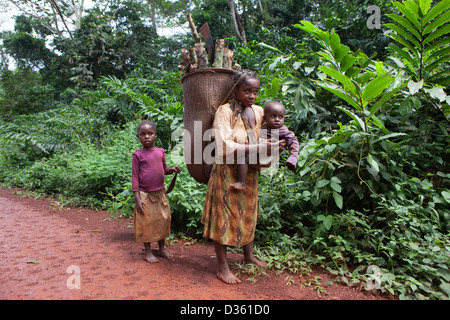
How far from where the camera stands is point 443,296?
6.35 ft

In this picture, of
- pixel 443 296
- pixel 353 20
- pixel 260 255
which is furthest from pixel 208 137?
pixel 353 20

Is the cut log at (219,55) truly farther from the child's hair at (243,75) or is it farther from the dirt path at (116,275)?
the dirt path at (116,275)

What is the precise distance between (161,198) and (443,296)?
89.6 inches

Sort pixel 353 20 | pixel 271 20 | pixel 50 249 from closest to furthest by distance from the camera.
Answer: pixel 50 249
pixel 353 20
pixel 271 20

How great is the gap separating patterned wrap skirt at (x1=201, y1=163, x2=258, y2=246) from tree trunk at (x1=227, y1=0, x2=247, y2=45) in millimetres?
10594

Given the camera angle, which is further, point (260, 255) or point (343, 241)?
point (260, 255)

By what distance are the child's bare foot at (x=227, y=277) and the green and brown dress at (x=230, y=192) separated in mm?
248

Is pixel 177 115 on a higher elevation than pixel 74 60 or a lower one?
lower

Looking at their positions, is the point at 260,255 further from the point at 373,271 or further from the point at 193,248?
the point at 373,271

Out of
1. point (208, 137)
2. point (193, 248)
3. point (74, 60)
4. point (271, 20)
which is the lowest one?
point (193, 248)

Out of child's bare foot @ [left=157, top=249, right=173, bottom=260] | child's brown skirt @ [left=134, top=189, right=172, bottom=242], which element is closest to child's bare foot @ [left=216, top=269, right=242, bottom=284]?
child's bare foot @ [left=157, top=249, right=173, bottom=260]

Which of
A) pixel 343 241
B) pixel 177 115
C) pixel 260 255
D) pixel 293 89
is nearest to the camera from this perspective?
pixel 343 241

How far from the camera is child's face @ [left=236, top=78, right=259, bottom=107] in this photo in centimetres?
217

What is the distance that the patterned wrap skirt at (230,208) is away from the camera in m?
2.25
